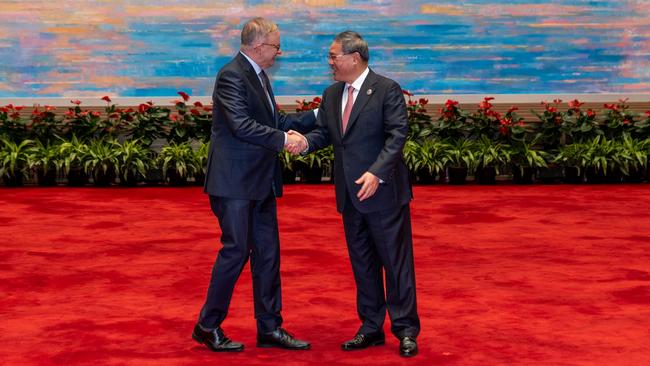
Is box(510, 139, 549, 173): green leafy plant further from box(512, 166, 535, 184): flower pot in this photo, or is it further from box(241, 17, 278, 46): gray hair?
box(241, 17, 278, 46): gray hair

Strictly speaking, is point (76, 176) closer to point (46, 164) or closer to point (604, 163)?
point (46, 164)

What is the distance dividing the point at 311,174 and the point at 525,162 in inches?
100

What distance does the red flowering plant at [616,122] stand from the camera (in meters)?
12.5

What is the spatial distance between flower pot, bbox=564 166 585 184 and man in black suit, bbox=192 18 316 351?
7.69 m

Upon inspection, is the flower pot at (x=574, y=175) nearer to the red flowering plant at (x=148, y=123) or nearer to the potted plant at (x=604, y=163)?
the potted plant at (x=604, y=163)

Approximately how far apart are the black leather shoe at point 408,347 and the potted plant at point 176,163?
7353 mm

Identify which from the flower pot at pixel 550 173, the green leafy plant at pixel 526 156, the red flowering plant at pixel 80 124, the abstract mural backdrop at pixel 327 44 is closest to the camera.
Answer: the green leafy plant at pixel 526 156

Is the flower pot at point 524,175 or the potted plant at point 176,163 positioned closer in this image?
the potted plant at point 176,163

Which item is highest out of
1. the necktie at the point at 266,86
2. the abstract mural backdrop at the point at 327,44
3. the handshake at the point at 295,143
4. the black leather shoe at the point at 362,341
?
the abstract mural backdrop at the point at 327,44

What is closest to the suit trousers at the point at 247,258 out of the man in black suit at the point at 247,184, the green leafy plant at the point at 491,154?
the man in black suit at the point at 247,184

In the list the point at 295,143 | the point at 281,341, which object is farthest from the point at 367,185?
the point at 281,341

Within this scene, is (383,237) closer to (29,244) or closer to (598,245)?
(598,245)

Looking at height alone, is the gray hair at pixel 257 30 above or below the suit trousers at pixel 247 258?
above

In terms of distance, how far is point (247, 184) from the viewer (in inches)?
187
